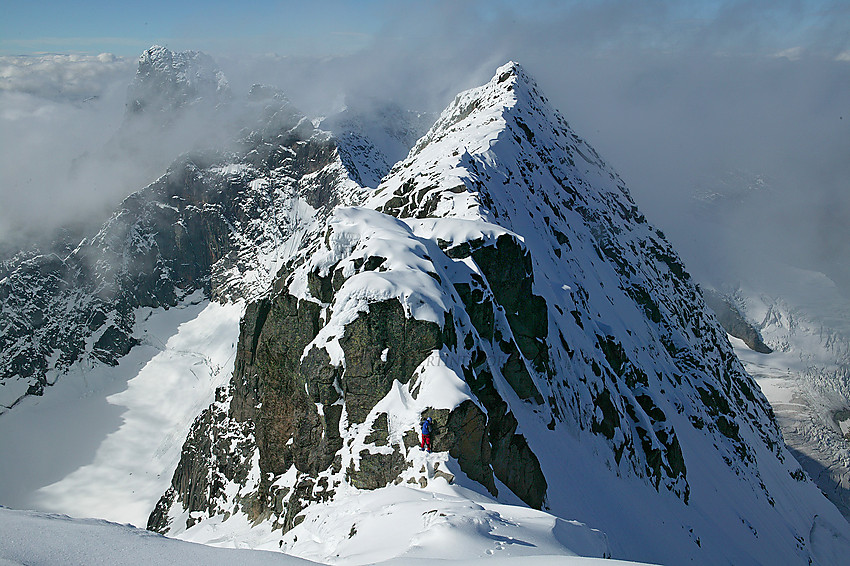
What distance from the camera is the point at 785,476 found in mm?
67875

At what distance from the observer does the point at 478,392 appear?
2062cm

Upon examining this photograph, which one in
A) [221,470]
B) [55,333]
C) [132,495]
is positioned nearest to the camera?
[221,470]

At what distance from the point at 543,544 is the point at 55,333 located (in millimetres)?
203684

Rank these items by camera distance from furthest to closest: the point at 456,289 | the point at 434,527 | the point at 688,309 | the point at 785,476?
the point at 688,309
the point at 785,476
the point at 456,289
the point at 434,527

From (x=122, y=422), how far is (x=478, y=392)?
152230mm

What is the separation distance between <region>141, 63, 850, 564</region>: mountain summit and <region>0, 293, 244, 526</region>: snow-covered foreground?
268 ft

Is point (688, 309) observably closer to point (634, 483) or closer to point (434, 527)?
point (634, 483)

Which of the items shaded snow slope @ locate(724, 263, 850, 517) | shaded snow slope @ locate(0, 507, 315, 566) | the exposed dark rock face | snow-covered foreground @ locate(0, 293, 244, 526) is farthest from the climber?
shaded snow slope @ locate(724, 263, 850, 517)

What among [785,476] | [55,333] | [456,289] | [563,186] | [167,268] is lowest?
[785,476]

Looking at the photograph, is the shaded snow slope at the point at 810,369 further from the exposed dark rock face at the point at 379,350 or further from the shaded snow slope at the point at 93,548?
the shaded snow slope at the point at 93,548

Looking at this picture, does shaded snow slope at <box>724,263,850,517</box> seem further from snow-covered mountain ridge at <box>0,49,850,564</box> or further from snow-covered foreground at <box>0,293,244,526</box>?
snow-covered foreground at <box>0,293,244,526</box>

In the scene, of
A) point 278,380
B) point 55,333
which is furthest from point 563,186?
point 55,333

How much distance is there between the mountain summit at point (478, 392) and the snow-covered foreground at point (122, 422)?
3216 inches

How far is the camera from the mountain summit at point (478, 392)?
63.8 ft
